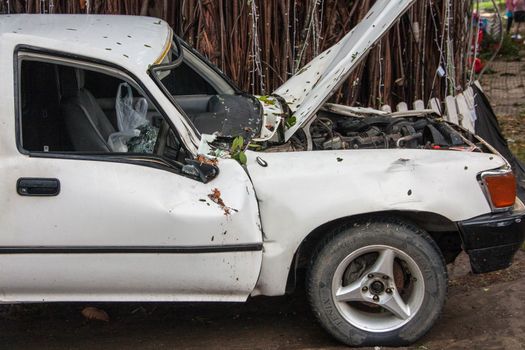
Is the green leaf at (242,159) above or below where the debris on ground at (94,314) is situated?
above

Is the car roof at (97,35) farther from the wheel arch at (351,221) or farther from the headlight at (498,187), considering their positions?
the headlight at (498,187)

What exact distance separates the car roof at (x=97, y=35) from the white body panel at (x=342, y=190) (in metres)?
0.83

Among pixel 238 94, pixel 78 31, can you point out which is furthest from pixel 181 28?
pixel 78 31

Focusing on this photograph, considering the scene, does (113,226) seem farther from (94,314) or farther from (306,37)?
(306,37)

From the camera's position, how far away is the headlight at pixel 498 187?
405 cm

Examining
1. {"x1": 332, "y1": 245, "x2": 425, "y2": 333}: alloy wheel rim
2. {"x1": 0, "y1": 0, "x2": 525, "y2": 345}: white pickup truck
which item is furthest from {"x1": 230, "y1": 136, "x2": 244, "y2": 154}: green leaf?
{"x1": 332, "y1": 245, "x2": 425, "y2": 333}: alloy wheel rim

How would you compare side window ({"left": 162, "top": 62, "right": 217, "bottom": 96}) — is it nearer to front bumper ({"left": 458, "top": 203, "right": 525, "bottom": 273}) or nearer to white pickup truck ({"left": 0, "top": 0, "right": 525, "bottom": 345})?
white pickup truck ({"left": 0, "top": 0, "right": 525, "bottom": 345})

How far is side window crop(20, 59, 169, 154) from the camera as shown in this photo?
393cm

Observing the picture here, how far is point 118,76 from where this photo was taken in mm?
3928

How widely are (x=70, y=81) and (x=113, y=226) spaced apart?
95 cm

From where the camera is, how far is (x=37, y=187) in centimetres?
368

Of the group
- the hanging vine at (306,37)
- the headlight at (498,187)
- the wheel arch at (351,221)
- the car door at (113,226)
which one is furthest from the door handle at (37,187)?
the hanging vine at (306,37)

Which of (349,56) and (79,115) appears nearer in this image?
(79,115)

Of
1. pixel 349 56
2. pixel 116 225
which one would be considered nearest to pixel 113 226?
pixel 116 225
